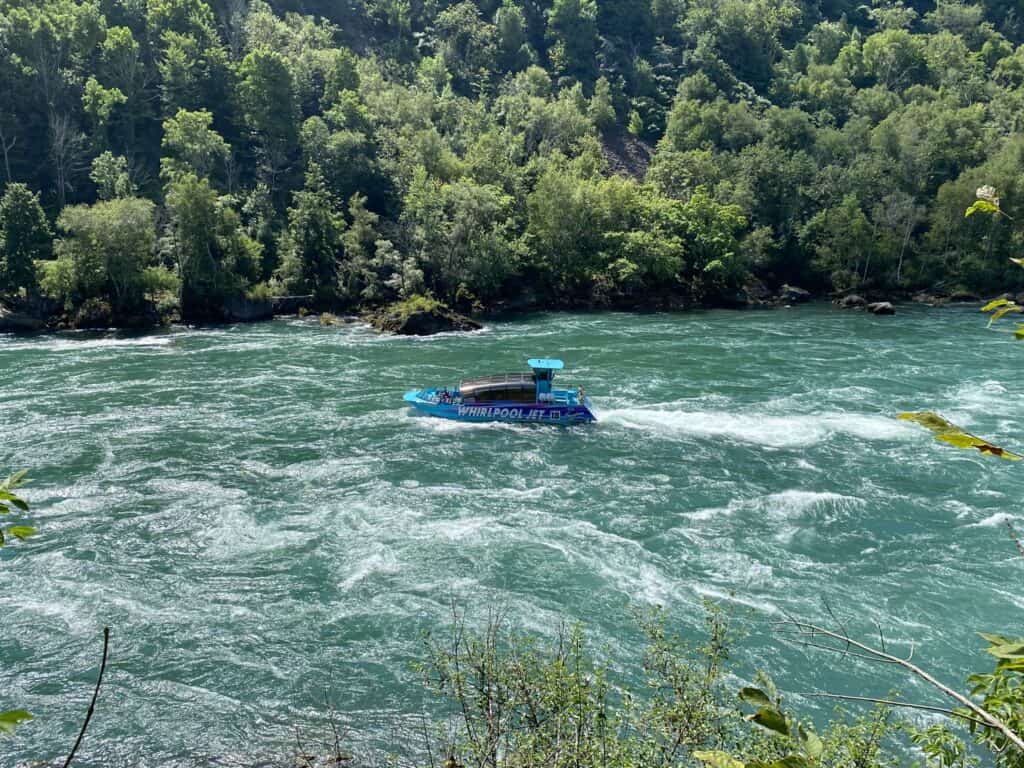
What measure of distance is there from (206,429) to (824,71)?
127391 millimetres

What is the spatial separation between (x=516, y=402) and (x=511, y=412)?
630 mm

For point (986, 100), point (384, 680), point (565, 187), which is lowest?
point (384, 680)

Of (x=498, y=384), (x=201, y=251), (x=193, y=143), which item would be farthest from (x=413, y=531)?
(x=193, y=143)

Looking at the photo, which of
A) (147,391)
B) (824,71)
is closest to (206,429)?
(147,391)

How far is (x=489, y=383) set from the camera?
43656 mm

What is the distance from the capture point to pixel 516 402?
43.2 metres

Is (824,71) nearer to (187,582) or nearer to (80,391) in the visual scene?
(80,391)

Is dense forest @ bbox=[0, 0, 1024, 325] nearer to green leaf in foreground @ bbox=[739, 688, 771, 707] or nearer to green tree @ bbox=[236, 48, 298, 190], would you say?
green tree @ bbox=[236, 48, 298, 190]

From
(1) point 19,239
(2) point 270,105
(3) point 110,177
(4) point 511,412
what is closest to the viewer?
(4) point 511,412

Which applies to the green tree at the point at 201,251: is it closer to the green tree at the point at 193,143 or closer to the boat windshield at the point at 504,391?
the green tree at the point at 193,143

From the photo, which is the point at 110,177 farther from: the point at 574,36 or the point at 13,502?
the point at 574,36

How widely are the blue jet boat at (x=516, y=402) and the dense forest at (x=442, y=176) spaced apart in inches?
1453

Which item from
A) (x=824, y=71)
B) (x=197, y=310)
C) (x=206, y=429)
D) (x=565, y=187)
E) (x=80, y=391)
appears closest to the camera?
(x=206, y=429)

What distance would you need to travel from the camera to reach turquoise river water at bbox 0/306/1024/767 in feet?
67.2
